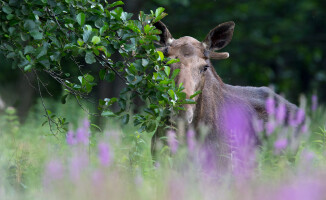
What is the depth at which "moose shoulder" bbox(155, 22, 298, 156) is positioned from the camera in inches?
297

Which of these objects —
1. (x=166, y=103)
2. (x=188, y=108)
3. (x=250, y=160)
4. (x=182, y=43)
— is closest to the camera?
(x=250, y=160)

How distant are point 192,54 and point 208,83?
696mm

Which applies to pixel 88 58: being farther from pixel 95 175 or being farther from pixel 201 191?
pixel 201 191

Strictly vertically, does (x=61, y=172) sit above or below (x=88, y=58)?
below

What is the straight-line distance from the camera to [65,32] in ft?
21.1

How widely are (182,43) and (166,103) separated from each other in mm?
1835

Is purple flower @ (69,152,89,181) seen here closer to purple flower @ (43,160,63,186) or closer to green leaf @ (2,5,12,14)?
purple flower @ (43,160,63,186)

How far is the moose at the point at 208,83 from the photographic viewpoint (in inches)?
297

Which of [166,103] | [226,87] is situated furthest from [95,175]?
[226,87]

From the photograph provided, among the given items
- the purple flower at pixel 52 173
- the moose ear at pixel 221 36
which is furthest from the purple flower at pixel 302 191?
the moose ear at pixel 221 36

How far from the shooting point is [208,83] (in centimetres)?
833

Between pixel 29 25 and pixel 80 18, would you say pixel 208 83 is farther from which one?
pixel 29 25

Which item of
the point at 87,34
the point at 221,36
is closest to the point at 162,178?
the point at 87,34

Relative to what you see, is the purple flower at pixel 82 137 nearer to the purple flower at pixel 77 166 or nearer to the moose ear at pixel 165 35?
the purple flower at pixel 77 166
